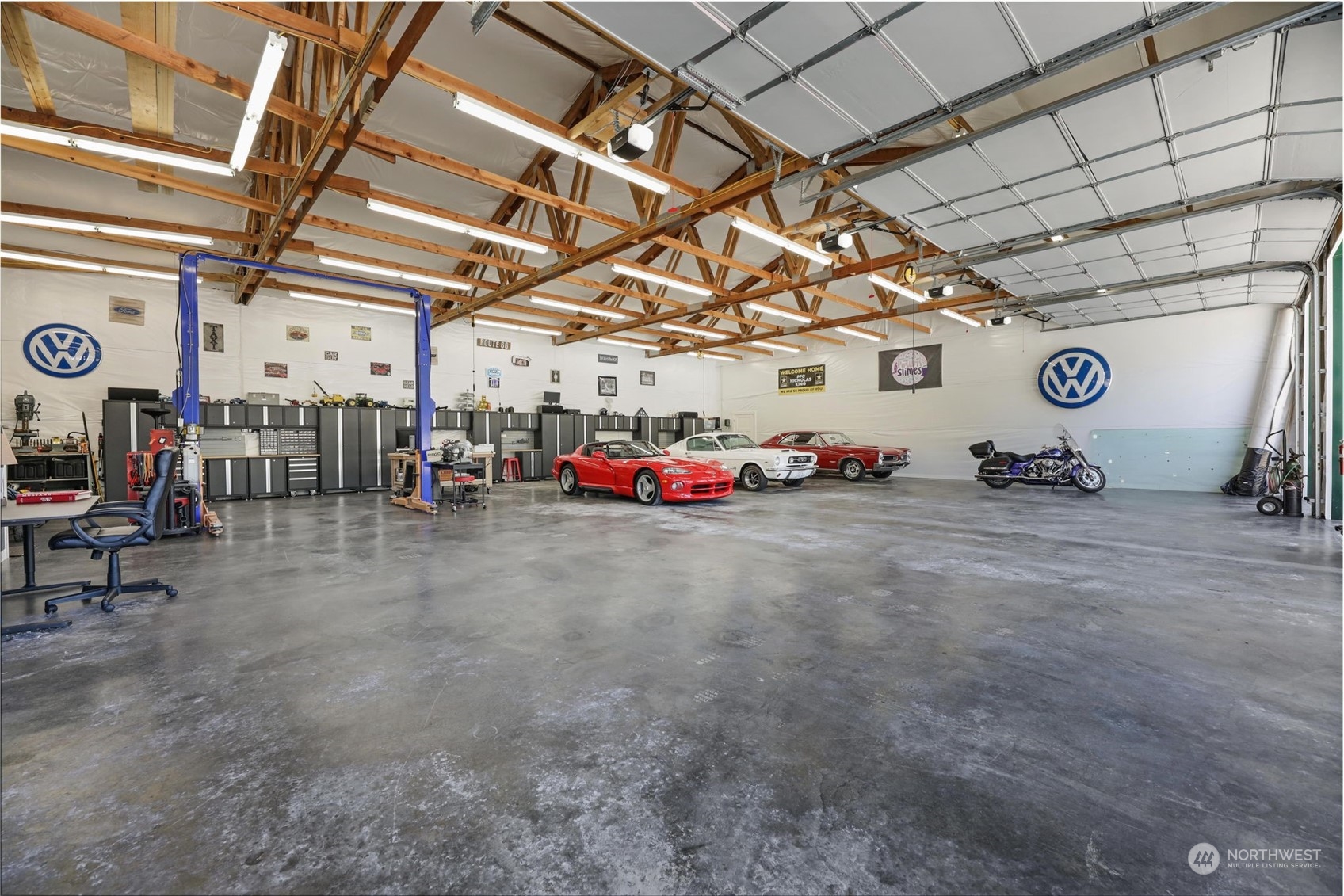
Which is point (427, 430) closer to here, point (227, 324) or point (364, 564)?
point (364, 564)

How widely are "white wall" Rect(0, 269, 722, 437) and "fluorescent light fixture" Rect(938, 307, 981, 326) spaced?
9616mm

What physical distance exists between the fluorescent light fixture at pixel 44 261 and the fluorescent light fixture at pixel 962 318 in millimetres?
15415

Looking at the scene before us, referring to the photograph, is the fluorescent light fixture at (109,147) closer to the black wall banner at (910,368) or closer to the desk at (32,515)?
the desk at (32,515)

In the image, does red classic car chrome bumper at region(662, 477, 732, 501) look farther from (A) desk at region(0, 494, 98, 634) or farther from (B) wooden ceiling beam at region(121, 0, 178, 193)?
(B) wooden ceiling beam at region(121, 0, 178, 193)

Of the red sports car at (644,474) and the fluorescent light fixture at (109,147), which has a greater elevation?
the fluorescent light fixture at (109,147)

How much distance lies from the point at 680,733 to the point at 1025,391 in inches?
551

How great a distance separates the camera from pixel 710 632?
302cm

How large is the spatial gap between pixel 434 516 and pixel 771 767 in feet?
23.6

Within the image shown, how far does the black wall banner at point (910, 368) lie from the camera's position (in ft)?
46.1

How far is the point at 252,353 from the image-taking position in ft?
35.1

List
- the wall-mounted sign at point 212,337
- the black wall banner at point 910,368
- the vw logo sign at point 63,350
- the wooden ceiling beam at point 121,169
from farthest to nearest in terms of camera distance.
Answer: the black wall banner at point 910,368
the wall-mounted sign at point 212,337
the vw logo sign at point 63,350
the wooden ceiling beam at point 121,169

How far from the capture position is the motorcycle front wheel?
A: 410 inches

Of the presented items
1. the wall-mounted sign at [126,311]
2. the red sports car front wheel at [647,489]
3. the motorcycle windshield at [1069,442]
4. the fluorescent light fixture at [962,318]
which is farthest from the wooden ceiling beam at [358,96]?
the motorcycle windshield at [1069,442]

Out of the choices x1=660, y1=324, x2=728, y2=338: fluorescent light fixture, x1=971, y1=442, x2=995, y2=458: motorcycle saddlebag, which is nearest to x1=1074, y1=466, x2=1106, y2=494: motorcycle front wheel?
x1=971, y1=442, x2=995, y2=458: motorcycle saddlebag
